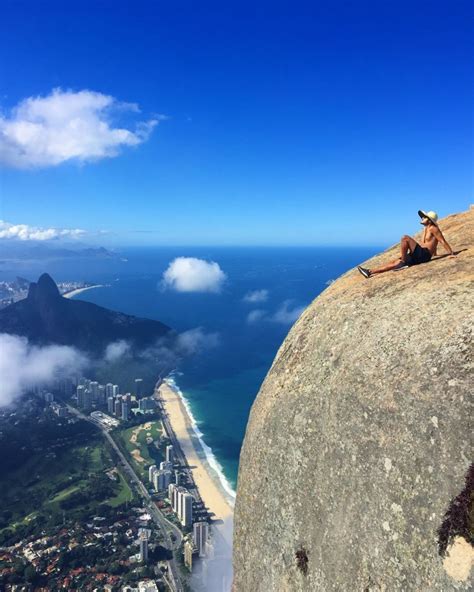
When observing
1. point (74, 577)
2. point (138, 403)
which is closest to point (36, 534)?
point (74, 577)

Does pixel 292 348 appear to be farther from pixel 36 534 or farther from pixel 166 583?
pixel 36 534

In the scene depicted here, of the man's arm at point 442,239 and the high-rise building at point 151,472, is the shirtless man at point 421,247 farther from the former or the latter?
the high-rise building at point 151,472

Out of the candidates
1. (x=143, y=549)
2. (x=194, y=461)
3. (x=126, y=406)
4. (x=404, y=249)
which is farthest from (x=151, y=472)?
(x=404, y=249)

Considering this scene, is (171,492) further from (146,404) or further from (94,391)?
(94,391)

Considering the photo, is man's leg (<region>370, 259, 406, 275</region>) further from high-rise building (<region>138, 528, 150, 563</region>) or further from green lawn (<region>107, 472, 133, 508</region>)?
green lawn (<region>107, 472, 133, 508</region>)

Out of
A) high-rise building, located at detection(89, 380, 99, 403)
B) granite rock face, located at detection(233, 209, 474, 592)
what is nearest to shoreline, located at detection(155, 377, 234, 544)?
high-rise building, located at detection(89, 380, 99, 403)

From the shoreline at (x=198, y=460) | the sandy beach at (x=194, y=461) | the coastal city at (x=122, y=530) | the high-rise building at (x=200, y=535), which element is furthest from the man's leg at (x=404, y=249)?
the sandy beach at (x=194, y=461)
